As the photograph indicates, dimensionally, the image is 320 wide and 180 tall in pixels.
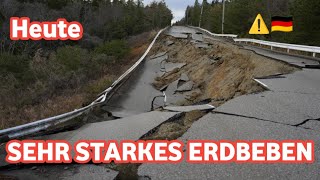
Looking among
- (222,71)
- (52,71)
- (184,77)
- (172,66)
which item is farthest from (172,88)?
(52,71)

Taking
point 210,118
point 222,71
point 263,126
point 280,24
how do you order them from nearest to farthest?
point 263,126 < point 210,118 < point 222,71 < point 280,24

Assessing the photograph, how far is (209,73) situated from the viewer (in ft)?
51.2

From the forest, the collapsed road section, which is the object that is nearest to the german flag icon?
the forest

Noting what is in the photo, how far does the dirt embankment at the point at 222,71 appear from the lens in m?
10.5

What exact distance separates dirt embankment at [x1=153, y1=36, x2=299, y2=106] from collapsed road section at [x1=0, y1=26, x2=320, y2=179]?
50 millimetres

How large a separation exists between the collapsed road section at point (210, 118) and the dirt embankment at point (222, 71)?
0.16 ft

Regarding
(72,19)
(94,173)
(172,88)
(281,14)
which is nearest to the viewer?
(94,173)

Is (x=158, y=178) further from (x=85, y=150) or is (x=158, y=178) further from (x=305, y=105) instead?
(x=305, y=105)

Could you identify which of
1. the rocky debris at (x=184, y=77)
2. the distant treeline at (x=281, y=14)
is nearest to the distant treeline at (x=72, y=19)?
the distant treeline at (x=281, y=14)

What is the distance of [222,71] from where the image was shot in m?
14.6

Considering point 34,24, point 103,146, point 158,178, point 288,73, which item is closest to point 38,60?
point 34,24

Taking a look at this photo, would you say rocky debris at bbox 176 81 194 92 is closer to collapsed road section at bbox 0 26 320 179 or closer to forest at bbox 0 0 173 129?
collapsed road section at bbox 0 26 320 179

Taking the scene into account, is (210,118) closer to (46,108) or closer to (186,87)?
(46,108)

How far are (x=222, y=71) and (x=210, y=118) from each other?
26.4 feet
